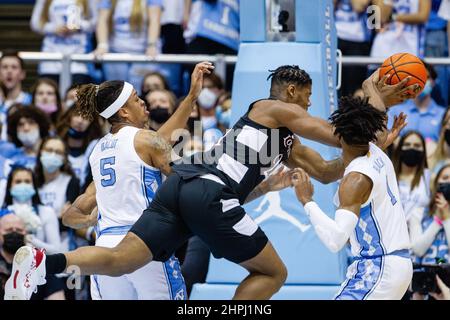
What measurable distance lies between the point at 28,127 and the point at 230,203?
486cm

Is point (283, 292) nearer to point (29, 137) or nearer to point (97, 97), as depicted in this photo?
point (97, 97)

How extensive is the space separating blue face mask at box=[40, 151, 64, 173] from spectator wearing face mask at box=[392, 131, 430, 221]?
3.37m

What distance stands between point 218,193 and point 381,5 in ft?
18.3

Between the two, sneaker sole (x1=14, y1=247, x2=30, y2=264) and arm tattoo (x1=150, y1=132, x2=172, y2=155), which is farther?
arm tattoo (x1=150, y1=132, x2=172, y2=155)

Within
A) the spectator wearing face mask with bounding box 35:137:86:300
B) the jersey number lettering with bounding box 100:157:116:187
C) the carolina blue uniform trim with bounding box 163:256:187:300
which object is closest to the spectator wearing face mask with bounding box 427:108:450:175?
the spectator wearing face mask with bounding box 35:137:86:300

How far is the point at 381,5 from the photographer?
1271 centimetres

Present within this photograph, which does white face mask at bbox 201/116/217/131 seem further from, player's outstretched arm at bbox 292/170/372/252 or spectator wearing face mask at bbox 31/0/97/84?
player's outstretched arm at bbox 292/170/372/252

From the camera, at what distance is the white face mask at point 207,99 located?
12.4m

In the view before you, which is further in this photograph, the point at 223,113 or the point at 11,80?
the point at 11,80

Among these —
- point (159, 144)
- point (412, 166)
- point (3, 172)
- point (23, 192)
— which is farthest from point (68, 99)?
point (159, 144)

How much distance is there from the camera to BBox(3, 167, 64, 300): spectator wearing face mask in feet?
35.3

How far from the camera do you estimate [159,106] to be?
11.7 metres

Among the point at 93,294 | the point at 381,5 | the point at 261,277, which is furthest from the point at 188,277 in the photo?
the point at 381,5

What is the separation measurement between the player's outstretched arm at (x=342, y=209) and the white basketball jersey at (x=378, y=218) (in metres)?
0.07
